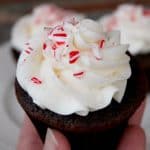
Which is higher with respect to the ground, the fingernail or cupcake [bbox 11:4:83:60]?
the fingernail

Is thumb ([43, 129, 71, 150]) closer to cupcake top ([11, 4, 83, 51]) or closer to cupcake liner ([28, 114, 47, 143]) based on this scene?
cupcake liner ([28, 114, 47, 143])

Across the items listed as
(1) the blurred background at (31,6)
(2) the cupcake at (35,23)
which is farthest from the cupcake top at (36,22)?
(1) the blurred background at (31,6)

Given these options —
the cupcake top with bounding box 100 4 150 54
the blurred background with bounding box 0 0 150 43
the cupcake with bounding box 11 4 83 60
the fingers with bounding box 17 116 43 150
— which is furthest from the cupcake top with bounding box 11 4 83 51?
the fingers with bounding box 17 116 43 150

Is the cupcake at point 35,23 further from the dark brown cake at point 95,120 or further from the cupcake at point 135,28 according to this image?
the dark brown cake at point 95,120

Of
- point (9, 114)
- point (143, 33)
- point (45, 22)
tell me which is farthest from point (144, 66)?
point (9, 114)

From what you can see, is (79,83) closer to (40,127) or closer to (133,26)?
(40,127)

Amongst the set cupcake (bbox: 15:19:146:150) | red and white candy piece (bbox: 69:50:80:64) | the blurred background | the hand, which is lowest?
the blurred background
